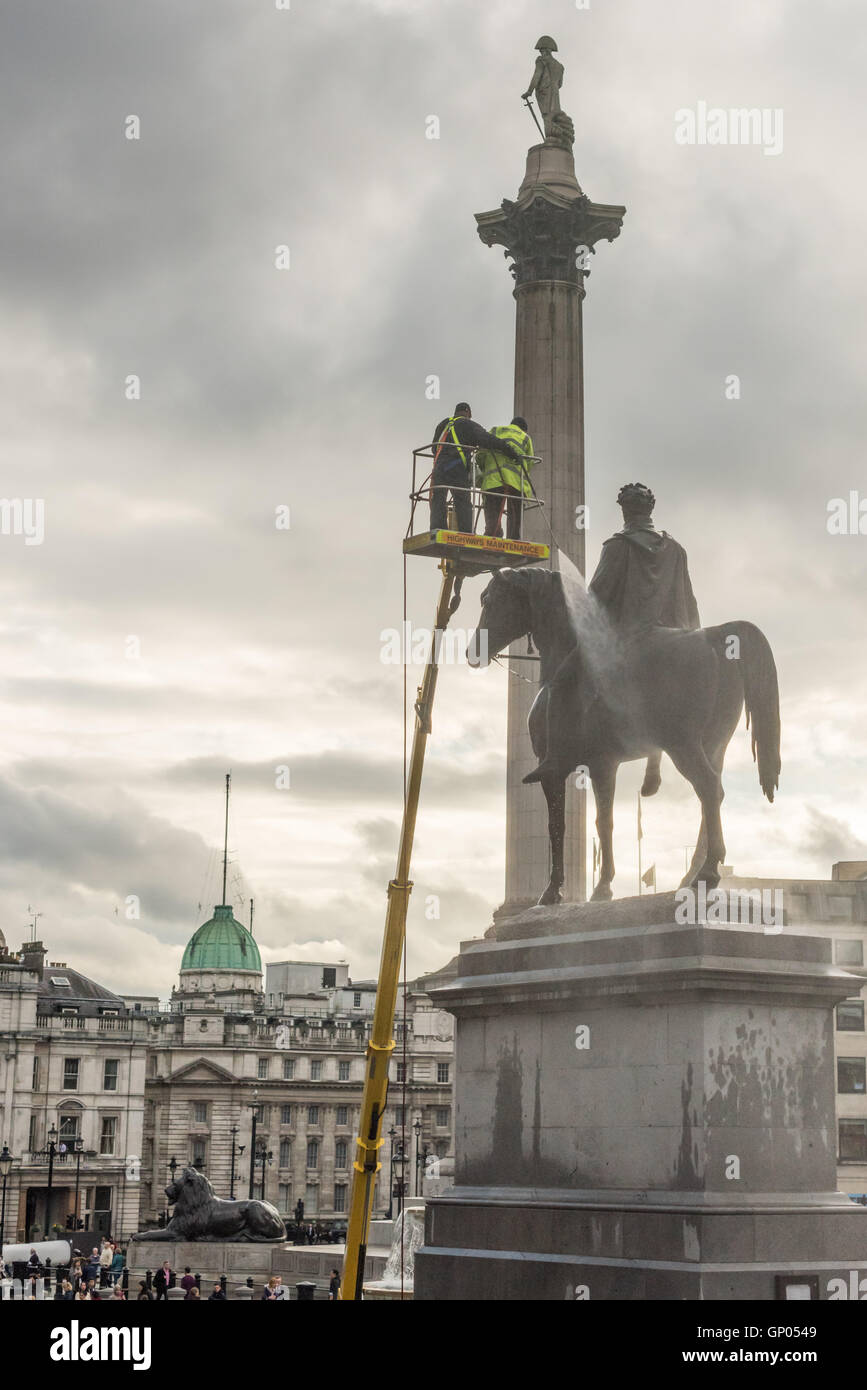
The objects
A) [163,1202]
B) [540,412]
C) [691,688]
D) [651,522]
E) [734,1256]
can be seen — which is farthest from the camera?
[163,1202]

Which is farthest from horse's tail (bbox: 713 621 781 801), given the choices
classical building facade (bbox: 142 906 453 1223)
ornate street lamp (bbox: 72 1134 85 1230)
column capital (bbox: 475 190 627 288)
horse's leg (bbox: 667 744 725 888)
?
classical building facade (bbox: 142 906 453 1223)

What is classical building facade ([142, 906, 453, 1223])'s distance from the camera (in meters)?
131

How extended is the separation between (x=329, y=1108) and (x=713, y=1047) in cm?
12262

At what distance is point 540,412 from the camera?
5144cm

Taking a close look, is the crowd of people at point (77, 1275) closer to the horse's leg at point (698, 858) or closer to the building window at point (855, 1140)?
the horse's leg at point (698, 858)

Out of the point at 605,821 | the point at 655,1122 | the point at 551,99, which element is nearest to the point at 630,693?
the point at 605,821

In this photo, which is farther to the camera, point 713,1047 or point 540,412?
point 540,412

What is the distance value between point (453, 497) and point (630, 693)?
7.69 meters

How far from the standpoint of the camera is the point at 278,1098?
438 ft

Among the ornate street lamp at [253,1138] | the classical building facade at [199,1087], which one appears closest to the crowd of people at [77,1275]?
the classical building facade at [199,1087]

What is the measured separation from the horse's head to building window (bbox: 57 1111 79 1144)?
10167cm

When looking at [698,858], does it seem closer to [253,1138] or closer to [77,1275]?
[77,1275]
